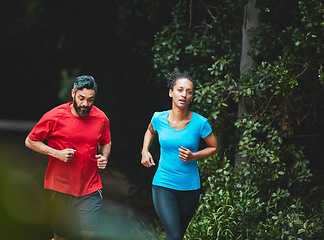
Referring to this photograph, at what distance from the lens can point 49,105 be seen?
1101 inches

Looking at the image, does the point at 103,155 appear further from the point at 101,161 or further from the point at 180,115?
the point at 180,115

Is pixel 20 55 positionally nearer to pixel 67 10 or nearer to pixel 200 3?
pixel 67 10

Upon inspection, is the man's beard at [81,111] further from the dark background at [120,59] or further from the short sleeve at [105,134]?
the dark background at [120,59]

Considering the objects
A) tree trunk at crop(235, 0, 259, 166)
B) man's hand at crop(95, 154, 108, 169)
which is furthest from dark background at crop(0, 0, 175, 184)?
man's hand at crop(95, 154, 108, 169)

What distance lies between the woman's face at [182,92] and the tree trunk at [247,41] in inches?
84.6

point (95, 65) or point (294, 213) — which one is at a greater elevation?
point (95, 65)

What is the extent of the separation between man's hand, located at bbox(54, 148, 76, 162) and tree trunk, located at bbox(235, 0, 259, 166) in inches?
113

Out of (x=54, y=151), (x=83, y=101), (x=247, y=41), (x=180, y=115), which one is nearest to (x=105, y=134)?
(x=83, y=101)

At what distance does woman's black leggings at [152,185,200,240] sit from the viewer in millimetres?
4637

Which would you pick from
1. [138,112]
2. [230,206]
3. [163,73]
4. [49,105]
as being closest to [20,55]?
[49,105]

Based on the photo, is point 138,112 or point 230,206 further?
point 138,112

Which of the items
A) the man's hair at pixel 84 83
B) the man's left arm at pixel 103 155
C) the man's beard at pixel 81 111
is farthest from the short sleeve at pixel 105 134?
the man's hair at pixel 84 83

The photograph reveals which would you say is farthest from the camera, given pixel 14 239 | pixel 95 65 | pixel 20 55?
pixel 20 55

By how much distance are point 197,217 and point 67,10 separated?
19.3 feet
